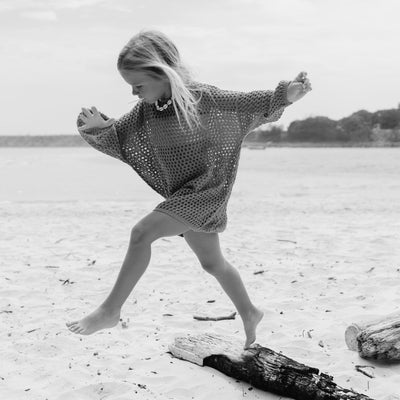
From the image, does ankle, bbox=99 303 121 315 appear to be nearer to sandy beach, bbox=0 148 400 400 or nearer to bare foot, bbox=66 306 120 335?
bare foot, bbox=66 306 120 335

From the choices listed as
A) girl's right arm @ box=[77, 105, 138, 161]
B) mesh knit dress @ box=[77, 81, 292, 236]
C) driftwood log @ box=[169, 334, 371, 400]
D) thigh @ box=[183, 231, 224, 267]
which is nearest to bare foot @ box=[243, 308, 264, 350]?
driftwood log @ box=[169, 334, 371, 400]

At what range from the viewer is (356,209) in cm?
1127

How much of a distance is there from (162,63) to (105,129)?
24.1 inches

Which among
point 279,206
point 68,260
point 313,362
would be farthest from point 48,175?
point 313,362

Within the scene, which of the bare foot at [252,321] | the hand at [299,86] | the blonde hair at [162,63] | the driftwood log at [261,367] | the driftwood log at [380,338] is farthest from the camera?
the driftwood log at [380,338]

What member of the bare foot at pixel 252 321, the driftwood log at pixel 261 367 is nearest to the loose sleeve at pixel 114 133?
the bare foot at pixel 252 321

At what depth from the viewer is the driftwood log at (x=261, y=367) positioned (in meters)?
3.10

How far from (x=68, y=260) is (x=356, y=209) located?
6512 millimetres

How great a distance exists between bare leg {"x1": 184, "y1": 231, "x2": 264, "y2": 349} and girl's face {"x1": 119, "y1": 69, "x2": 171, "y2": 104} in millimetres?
716

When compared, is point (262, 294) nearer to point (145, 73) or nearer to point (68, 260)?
point (68, 260)

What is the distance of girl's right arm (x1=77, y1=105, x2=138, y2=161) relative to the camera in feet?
10.7

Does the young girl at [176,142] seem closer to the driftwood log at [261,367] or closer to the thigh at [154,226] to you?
the thigh at [154,226]

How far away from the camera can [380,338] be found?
361 centimetres

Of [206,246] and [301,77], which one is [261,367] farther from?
[301,77]
